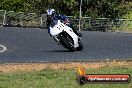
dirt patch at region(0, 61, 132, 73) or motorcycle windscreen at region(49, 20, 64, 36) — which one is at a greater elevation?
motorcycle windscreen at region(49, 20, 64, 36)

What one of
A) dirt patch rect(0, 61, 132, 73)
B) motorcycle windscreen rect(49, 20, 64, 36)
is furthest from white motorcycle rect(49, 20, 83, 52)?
dirt patch rect(0, 61, 132, 73)

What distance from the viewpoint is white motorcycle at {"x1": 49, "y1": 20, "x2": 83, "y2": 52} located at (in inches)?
730

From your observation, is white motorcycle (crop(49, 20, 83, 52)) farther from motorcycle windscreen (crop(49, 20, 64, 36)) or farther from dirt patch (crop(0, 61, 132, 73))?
dirt patch (crop(0, 61, 132, 73))

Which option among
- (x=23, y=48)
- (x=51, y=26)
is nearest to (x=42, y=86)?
(x=51, y=26)

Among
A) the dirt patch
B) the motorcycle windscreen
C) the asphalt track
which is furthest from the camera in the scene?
the motorcycle windscreen

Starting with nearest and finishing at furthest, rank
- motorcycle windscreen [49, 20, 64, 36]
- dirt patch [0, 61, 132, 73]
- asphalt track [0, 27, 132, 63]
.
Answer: dirt patch [0, 61, 132, 73]
asphalt track [0, 27, 132, 63]
motorcycle windscreen [49, 20, 64, 36]

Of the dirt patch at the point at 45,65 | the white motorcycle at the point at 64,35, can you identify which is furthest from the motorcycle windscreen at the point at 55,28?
the dirt patch at the point at 45,65

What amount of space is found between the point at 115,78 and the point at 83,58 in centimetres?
1270

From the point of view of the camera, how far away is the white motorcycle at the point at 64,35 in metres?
18.5

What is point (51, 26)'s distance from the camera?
18469 millimetres

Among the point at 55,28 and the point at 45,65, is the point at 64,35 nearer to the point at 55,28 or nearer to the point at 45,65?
the point at 55,28

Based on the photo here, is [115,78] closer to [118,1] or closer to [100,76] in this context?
[100,76]

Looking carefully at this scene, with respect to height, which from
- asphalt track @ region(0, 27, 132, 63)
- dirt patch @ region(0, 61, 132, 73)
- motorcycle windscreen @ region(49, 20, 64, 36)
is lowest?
asphalt track @ region(0, 27, 132, 63)

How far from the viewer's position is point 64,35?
18.9m
